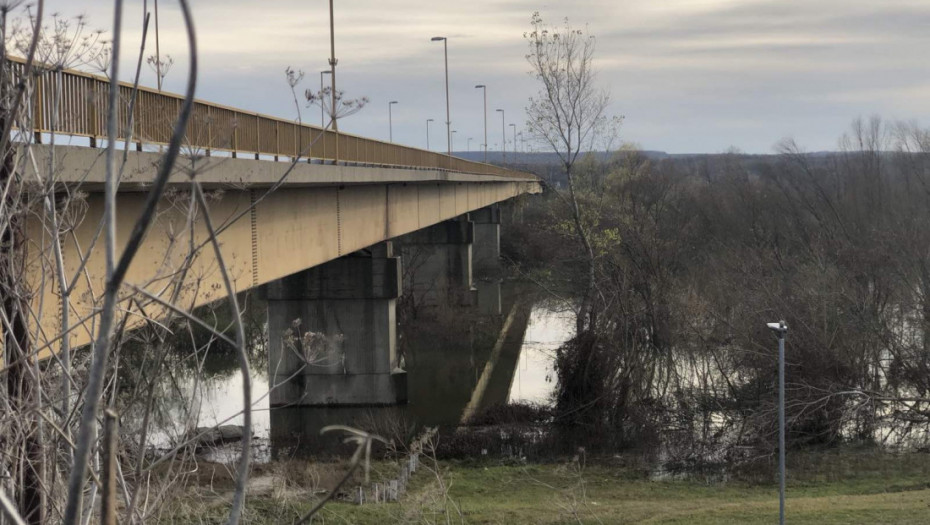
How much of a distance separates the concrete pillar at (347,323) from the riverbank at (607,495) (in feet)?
29.3

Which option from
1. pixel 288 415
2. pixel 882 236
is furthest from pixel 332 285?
pixel 882 236

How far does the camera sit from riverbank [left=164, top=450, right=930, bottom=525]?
708 inches

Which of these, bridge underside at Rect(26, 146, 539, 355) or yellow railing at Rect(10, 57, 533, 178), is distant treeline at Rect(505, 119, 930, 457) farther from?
yellow railing at Rect(10, 57, 533, 178)

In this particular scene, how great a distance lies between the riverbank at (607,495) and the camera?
708 inches

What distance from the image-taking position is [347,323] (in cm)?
3494

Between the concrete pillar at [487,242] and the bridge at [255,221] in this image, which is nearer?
the bridge at [255,221]

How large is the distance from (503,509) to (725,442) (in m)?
8.79

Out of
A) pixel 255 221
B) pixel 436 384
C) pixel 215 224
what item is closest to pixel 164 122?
pixel 215 224

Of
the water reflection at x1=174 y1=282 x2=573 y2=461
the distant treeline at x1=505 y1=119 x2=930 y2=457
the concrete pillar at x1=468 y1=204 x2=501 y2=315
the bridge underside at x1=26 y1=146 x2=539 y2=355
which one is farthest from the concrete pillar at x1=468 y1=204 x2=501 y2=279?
the bridge underside at x1=26 y1=146 x2=539 y2=355

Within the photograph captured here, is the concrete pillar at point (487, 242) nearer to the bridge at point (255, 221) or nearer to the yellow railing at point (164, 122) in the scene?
the bridge at point (255, 221)

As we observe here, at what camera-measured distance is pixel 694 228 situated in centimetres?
6531

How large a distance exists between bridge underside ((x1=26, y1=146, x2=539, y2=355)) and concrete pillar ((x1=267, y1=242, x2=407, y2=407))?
1918 millimetres

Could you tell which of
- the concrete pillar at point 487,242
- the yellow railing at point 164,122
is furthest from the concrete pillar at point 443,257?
the yellow railing at point 164,122

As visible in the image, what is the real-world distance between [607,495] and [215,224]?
419 inches
